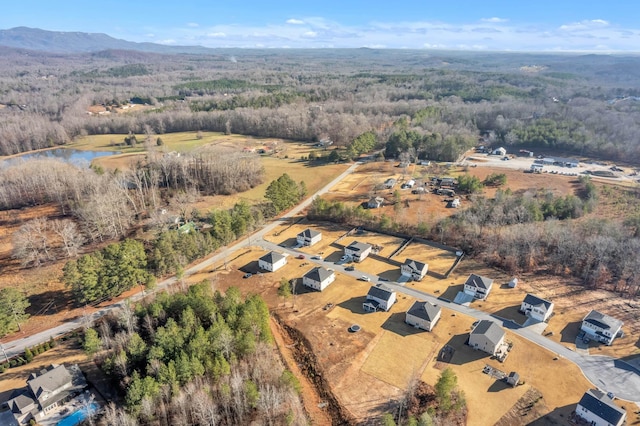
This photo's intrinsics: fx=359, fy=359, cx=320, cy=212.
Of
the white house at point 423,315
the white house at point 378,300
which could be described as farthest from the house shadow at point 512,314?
the white house at point 378,300

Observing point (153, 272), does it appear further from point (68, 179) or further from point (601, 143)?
point (601, 143)

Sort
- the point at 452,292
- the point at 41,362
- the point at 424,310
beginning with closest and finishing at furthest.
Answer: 1. the point at 41,362
2. the point at 424,310
3. the point at 452,292

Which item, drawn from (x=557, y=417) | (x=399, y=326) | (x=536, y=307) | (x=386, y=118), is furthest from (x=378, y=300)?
(x=386, y=118)

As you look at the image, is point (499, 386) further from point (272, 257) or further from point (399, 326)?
point (272, 257)

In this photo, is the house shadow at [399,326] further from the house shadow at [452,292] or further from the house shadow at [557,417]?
the house shadow at [557,417]

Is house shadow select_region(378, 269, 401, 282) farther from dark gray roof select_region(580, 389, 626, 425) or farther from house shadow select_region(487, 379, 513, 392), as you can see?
dark gray roof select_region(580, 389, 626, 425)

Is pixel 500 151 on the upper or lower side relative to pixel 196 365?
upper

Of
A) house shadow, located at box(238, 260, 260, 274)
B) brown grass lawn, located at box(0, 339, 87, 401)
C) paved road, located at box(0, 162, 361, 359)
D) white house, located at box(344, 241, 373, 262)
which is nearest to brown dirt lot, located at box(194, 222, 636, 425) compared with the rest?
house shadow, located at box(238, 260, 260, 274)

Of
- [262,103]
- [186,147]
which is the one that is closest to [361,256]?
[186,147]
